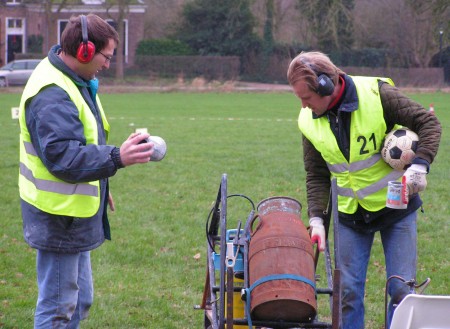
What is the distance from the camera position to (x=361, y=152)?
14.4ft

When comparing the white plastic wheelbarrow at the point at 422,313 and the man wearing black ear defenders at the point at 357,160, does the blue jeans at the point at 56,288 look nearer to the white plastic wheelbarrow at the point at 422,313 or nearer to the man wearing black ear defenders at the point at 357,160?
the man wearing black ear defenders at the point at 357,160

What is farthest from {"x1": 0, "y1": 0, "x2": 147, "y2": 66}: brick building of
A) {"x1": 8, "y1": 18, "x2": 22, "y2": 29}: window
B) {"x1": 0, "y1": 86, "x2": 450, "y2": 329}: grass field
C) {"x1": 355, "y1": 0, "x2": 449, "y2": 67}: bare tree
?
{"x1": 0, "y1": 86, "x2": 450, "y2": 329}: grass field

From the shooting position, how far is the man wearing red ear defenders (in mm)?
3730

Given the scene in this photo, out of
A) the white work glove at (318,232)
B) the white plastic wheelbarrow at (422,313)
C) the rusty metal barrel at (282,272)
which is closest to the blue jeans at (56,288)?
the rusty metal barrel at (282,272)

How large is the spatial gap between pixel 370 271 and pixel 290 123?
15.2 metres

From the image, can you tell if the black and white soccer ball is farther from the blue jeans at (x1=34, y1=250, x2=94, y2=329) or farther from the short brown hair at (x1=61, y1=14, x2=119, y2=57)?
the blue jeans at (x1=34, y1=250, x2=94, y2=329)

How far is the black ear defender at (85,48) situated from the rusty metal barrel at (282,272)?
125 cm

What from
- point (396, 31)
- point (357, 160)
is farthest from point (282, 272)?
point (396, 31)

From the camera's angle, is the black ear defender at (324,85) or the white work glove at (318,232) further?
the white work glove at (318,232)

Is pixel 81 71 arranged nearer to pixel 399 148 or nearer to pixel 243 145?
pixel 399 148

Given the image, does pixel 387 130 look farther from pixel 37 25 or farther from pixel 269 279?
pixel 37 25

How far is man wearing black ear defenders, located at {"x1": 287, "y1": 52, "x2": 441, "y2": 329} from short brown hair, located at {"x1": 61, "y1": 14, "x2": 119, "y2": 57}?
39.0 inches

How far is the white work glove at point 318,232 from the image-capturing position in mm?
4230

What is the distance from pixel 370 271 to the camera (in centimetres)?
709
